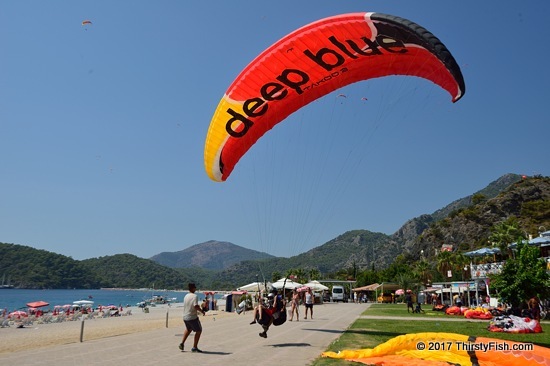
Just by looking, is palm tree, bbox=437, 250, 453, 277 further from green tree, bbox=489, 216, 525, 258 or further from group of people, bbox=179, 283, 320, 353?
group of people, bbox=179, 283, 320, 353

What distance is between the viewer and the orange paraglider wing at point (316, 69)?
1116cm

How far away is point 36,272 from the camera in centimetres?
18262

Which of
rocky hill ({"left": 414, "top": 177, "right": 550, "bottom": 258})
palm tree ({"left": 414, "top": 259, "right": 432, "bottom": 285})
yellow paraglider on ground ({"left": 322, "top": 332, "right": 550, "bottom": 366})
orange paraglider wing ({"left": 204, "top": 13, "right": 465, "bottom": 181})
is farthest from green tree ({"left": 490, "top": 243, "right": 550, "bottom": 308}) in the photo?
rocky hill ({"left": 414, "top": 177, "right": 550, "bottom": 258})

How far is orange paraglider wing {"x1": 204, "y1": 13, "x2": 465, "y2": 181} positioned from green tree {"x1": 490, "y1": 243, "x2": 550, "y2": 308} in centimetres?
1188

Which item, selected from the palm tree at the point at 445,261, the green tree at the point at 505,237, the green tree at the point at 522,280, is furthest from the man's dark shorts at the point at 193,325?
the palm tree at the point at 445,261

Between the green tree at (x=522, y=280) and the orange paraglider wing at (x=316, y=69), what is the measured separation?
11881 millimetres

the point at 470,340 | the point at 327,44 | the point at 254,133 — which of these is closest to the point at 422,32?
the point at 327,44

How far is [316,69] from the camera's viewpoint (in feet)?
41.0

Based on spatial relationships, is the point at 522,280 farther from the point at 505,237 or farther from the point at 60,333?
the point at 505,237

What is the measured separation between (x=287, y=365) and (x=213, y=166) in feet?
26.2

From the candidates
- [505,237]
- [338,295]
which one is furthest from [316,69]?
[338,295]

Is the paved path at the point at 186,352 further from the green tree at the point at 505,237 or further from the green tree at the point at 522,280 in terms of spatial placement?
the green tree at the point at 505,237

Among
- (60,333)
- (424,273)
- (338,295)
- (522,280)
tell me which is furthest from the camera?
(424,273)

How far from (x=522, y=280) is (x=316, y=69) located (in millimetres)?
14000
